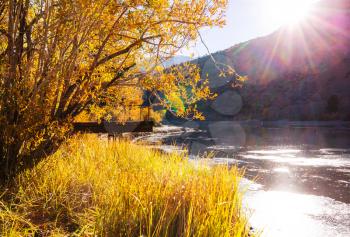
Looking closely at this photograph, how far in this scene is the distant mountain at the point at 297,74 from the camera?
67.3 m

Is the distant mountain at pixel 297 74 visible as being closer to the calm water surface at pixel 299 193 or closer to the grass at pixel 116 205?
the calm water surface at pixel 299 193

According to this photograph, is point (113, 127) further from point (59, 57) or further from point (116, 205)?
point (116, 205)

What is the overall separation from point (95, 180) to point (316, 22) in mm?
122291

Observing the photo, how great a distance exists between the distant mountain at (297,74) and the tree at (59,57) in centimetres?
4775

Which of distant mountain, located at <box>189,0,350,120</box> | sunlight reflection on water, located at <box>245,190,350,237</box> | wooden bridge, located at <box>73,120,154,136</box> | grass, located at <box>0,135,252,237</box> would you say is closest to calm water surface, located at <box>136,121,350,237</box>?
sunlight reflection on water, located at <box>245,190,350,237</box>

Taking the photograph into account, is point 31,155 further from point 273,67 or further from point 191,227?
A: point 273,67

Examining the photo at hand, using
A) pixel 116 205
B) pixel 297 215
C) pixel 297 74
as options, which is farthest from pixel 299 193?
pixel 297 74

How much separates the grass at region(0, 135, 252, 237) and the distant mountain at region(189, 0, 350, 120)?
4837cm

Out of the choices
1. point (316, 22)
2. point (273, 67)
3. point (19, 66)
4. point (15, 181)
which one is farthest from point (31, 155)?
point (316, 22)

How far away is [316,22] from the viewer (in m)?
116

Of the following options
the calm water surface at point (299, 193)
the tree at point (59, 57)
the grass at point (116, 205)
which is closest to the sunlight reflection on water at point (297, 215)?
the calm water surface at point (299, 193)

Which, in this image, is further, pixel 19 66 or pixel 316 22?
pixel 316 22

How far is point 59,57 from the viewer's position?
229 inches

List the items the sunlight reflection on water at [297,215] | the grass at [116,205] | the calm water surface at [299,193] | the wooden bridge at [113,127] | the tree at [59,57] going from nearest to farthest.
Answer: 1. the grass at [116,205]
2. the tree at [59,57]
3. the sunlight reflection on water at [297,215]
4. the calm water surface at [299,193]
5. the wooden bridge at [113,127]
